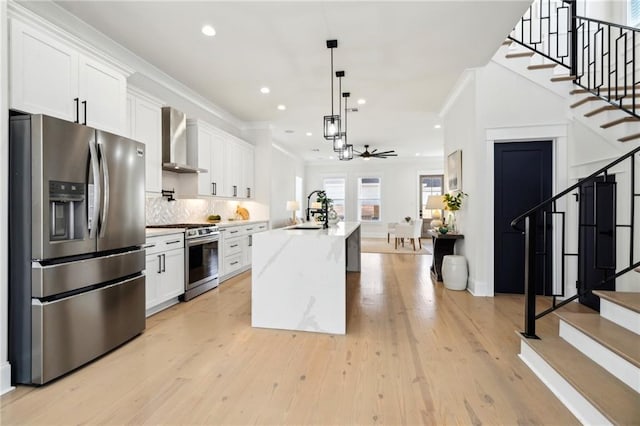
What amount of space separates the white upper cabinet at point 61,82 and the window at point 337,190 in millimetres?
9197

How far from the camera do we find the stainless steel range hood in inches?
161

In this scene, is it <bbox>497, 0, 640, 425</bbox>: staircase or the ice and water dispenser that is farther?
the ice and water dispenser

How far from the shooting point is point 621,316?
2.16m

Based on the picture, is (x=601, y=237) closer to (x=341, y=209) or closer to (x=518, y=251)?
(x=518, y=251)

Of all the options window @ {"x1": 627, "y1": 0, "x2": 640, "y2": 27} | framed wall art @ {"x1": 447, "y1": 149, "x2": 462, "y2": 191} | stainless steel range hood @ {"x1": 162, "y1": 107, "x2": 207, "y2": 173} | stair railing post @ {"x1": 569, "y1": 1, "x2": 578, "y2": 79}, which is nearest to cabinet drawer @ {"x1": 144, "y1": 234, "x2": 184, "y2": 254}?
stainless steel range hood @ {"x1": 162, "y1": 107, "x2": 207, "y2": 173}

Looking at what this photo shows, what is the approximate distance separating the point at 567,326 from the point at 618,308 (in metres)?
0.33

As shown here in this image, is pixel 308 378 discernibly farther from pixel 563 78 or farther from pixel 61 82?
pixel 563 78

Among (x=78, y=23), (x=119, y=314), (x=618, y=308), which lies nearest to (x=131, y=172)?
(x=119, y=314)

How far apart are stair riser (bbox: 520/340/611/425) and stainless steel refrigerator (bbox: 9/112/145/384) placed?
3.15 metres

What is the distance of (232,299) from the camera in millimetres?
4043

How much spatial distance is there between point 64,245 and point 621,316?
3.83 meters

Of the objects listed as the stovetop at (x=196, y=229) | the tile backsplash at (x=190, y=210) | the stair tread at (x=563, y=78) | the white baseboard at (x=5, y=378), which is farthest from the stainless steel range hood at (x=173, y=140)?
the stair tread at (x=563, y=78)

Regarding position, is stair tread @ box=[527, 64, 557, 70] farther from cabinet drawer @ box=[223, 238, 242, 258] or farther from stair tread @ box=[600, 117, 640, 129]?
cabinet drawer @ box=[223, 238, 242, 258]

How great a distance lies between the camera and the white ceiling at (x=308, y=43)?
2.85 m
